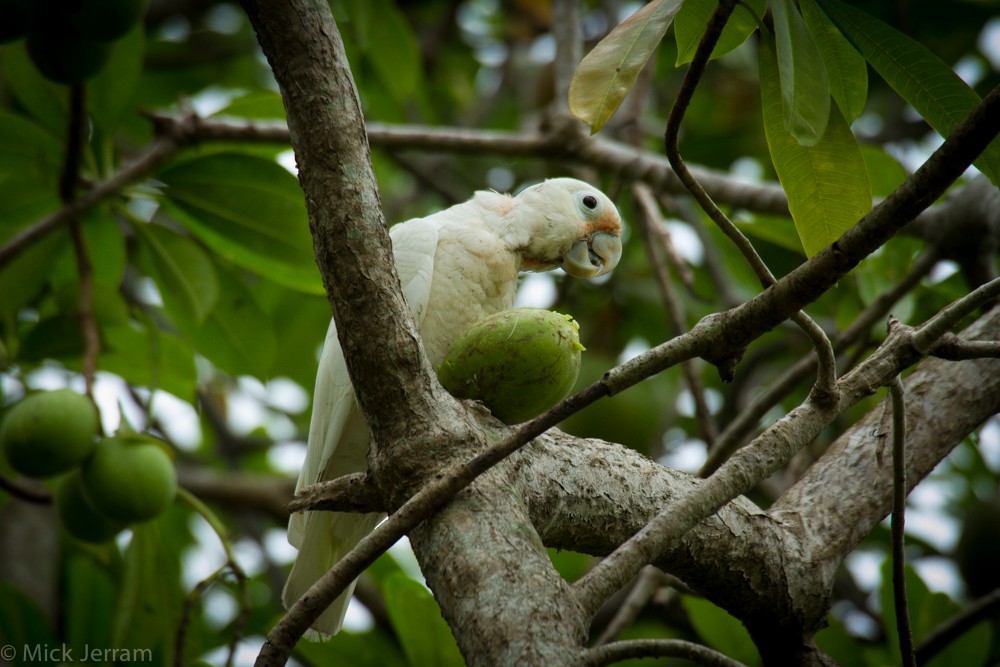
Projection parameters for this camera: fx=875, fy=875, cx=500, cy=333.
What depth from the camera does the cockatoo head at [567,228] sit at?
8.12 ft

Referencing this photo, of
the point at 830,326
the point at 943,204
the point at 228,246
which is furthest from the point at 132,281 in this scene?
the point at 943,204

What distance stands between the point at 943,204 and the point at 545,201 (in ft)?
3.98

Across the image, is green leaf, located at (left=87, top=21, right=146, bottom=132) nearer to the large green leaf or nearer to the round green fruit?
the round green fruit

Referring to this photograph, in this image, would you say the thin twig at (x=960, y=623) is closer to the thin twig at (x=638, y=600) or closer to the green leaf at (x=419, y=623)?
the thin twig at (x=638, y=600)

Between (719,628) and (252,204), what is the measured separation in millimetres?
1903

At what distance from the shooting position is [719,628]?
267 cm

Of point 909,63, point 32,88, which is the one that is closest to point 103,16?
point 32,88

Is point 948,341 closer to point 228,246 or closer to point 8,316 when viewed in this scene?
point 228,246

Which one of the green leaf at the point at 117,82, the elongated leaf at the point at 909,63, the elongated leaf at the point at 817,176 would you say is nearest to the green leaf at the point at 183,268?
the green leaf at the point at 117,82

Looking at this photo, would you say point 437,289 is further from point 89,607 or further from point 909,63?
point 89,607

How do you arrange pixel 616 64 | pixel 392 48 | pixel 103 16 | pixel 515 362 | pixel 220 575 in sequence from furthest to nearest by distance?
1. pixel 392 48
2. pixel 220 575
3. pixel 103 16
4. pixel 515 362
5. pixel 616 64

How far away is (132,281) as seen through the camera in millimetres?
4074

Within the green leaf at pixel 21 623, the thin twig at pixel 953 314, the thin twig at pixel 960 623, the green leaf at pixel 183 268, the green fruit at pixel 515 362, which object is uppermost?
the green leaf at pixel 183 268

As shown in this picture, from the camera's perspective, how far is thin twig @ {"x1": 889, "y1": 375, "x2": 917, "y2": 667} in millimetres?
1516
